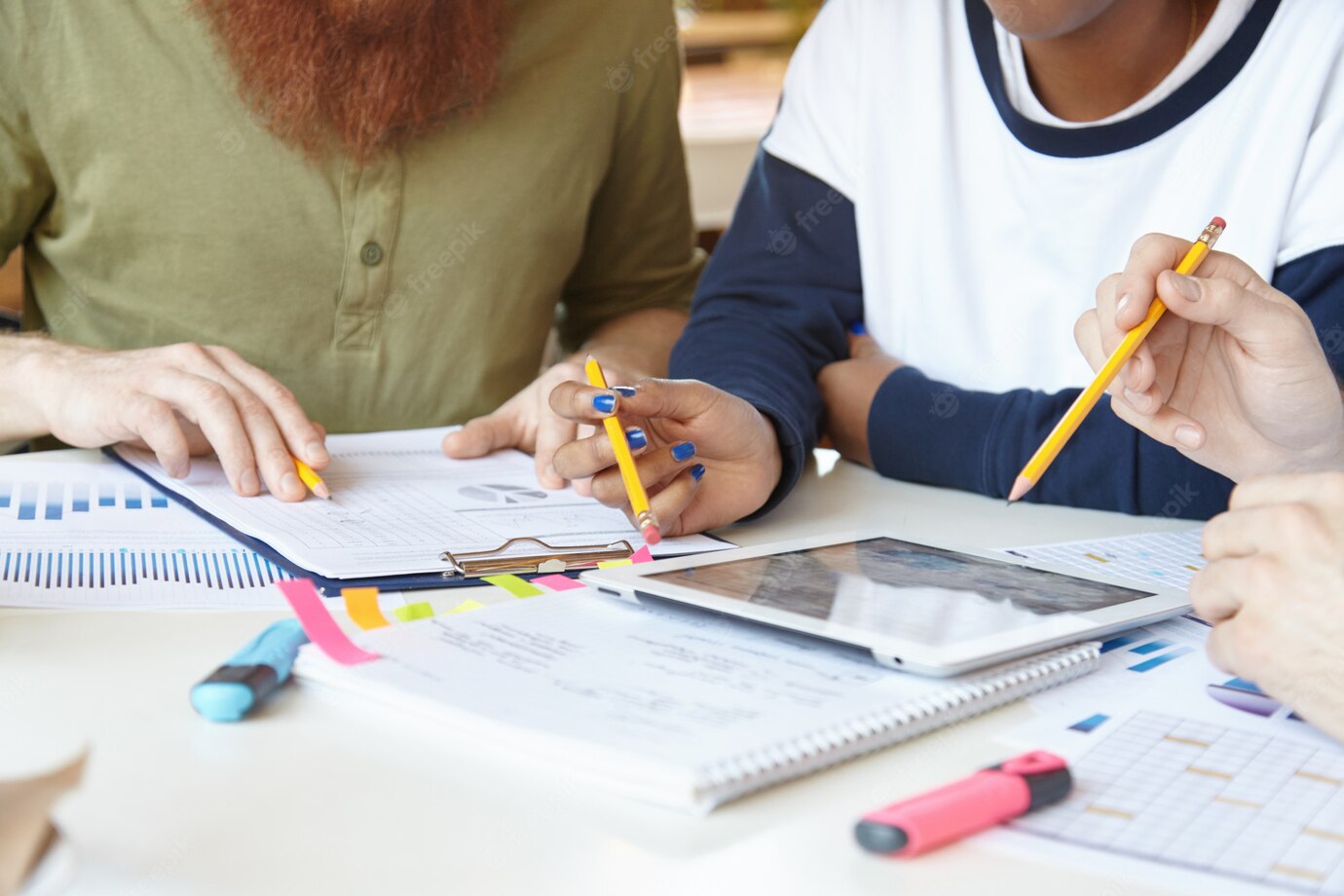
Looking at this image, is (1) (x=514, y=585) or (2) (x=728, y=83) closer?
(1) (x=514, y=585)

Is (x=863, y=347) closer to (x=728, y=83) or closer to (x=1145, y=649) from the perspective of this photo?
(x=1145, y=649)

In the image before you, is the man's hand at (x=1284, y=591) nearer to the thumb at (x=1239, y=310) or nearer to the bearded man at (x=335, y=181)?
the thumb at (x=1239, y=310)

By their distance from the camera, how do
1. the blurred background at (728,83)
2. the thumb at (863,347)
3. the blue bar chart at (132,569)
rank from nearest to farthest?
the blue bar chart at (132,569), the thumb at (863,347), the blurred background at (728,83)

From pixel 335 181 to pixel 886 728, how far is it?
1.14m

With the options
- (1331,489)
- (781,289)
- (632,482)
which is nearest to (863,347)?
(781,289)

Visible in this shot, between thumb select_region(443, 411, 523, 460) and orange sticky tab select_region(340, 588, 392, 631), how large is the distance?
477mm

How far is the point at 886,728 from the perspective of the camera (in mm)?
704

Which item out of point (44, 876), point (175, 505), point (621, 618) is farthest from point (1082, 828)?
point (175, 505)

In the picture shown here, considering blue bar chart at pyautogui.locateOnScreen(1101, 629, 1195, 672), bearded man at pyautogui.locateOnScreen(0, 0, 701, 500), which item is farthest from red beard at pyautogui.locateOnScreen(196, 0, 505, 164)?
blue bar chart at pyautogui.locateOnScreen(1101, 629, 1195, 672)

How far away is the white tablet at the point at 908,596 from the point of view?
0.77 m

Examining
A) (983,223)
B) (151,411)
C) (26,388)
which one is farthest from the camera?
(983,223)

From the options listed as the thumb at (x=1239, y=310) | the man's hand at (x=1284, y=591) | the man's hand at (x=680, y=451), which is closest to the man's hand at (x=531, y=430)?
the man's hand at (x=680, y=451)

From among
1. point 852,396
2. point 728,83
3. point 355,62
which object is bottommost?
point 852,396

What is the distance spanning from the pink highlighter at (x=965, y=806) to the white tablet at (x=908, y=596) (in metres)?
0.10
